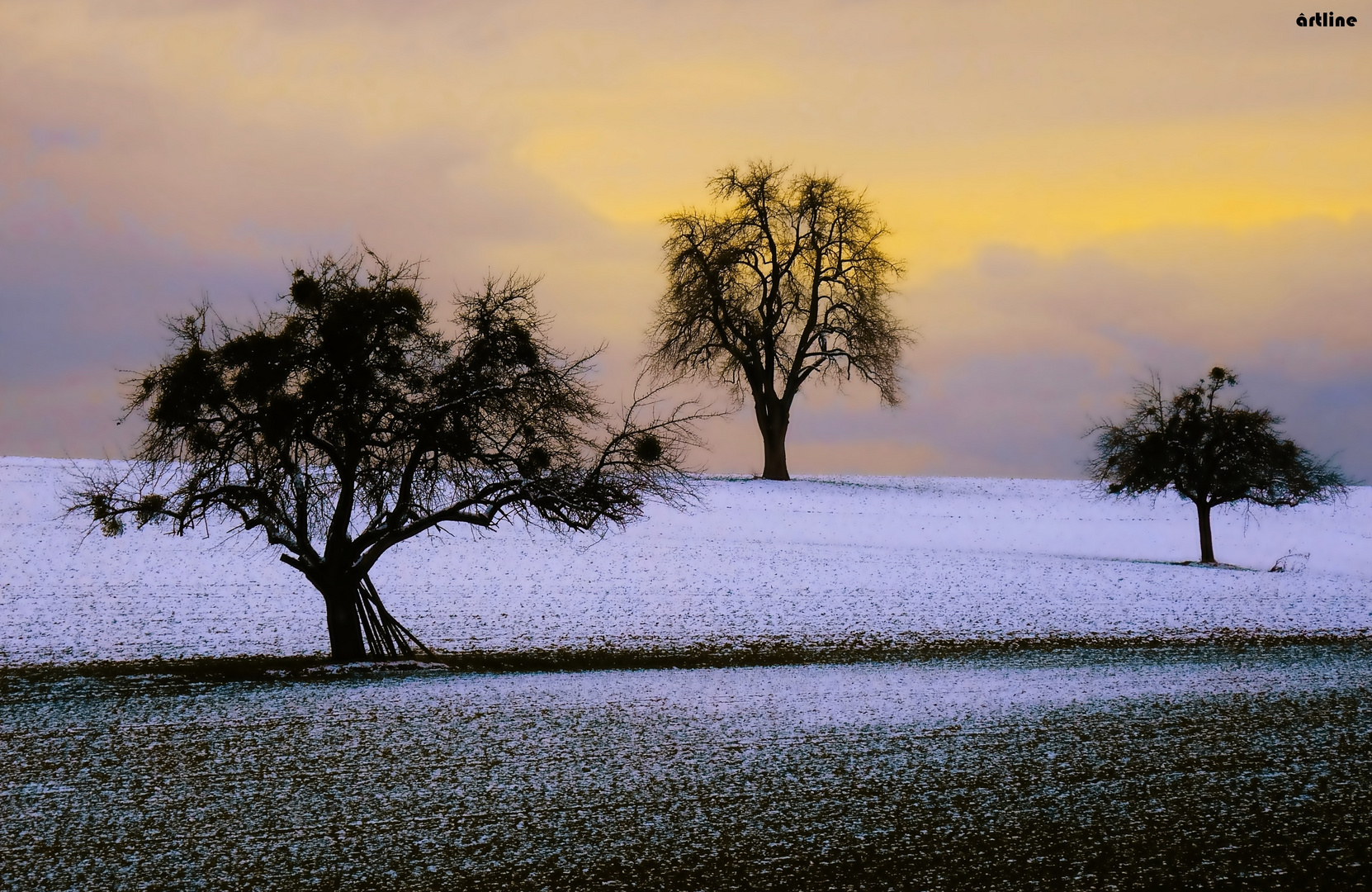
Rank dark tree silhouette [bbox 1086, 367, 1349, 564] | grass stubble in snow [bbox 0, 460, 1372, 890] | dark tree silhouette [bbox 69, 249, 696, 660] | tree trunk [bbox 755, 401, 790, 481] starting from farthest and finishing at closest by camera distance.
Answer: tree trunk [bbox 755, 401, 790, 481] → dark tree silhouette [bbox 1086, 367, 1349, 564] → dark tree silhouette [bbox 69, 249, 696, 660] → grass stubble in snow [bbox 0, 460, 1372, 890]

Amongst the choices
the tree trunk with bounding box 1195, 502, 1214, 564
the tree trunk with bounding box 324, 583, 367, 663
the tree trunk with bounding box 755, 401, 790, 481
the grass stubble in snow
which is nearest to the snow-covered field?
the grass stubble in snow

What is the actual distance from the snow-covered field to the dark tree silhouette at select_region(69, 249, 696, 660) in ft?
10.1

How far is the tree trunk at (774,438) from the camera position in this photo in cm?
5700

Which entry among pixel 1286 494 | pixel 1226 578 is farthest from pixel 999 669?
pixel 1286 494

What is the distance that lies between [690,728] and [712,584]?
633 inches

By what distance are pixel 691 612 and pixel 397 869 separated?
17653 mm

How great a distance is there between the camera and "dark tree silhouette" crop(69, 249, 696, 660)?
63.5ft

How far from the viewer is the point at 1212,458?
3859 centimetres

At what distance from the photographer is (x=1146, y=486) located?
39.0 meters

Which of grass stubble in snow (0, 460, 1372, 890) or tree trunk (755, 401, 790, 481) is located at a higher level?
tree trunk (755, 401, 790, 481)

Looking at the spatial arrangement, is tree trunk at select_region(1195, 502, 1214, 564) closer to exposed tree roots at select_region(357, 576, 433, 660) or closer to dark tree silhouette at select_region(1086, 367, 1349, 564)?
dark tree silhouette at select_region(1086, 367, 1349, 564)

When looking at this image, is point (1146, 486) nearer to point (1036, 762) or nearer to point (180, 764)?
point (1036, 762)

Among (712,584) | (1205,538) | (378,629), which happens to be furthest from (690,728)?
(1205,538)

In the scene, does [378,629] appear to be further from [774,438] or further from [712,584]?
[774,438]
